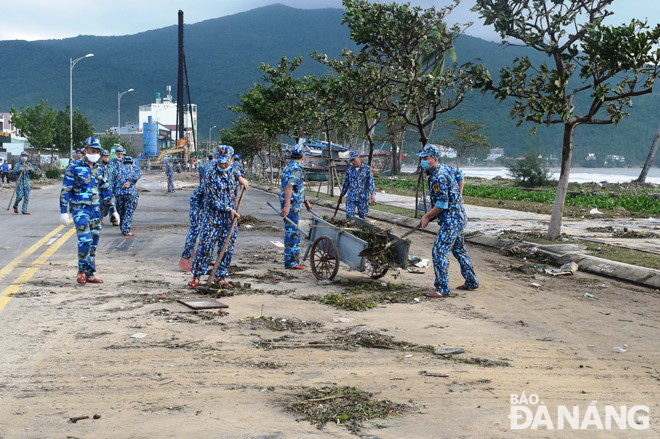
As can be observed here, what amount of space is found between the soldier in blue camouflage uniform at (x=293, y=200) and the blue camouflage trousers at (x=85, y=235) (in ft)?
10.1

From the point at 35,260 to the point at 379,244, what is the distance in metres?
6.25

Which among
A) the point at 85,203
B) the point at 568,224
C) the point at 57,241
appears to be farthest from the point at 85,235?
the point at 568,224

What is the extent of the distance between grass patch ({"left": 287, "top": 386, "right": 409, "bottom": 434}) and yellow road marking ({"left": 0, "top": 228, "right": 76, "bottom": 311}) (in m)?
4.92

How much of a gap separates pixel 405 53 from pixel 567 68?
8788 mm

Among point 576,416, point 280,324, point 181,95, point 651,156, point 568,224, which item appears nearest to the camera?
point 576,416

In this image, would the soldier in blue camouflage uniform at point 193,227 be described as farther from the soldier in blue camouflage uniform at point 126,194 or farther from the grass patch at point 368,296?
the soldier in blue camouflage uniform at point 126,194

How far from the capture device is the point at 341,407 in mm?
5320

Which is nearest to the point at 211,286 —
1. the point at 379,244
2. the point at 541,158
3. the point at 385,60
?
the point at 379,244

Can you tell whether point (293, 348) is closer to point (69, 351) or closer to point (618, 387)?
point (69, 351)

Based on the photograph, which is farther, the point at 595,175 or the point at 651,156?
the point at 595,175

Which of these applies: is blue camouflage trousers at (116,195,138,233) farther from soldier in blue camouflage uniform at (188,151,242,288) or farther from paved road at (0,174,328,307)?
soldier in blue camouflage uniform at (188,151,242,288)

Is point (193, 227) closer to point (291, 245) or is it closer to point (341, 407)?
point (291, 245)

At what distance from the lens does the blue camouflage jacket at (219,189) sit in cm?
1029

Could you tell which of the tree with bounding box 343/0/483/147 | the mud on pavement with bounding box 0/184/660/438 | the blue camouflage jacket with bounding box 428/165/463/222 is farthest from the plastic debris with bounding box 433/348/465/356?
the tree with bounding box 343/0/483/147
